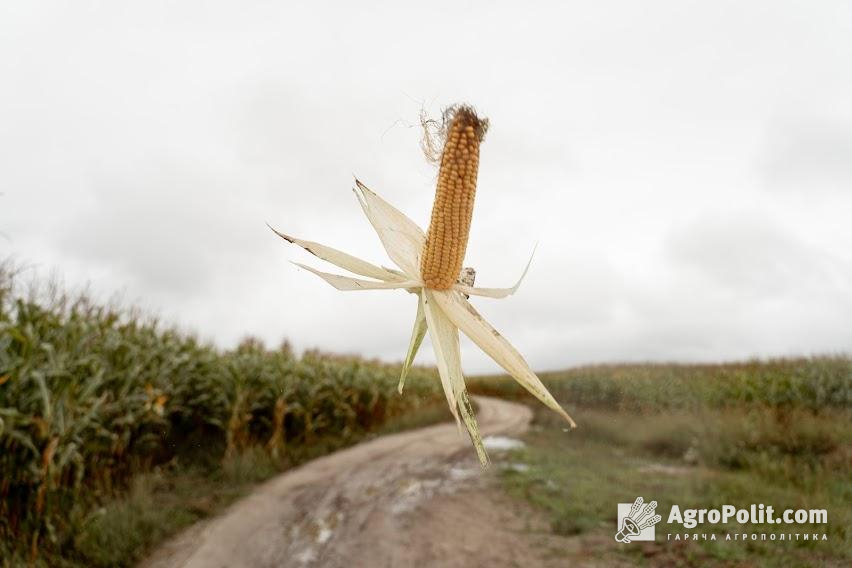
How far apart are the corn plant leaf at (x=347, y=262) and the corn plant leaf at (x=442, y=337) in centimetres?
6

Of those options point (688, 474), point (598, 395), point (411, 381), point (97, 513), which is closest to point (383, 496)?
point (97, 513)

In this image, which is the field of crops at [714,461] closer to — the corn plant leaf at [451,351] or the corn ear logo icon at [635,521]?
the corn ear logo icon at [635,521]

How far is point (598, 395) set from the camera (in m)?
24.5

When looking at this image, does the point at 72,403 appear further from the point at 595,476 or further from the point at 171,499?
the point at 595,476

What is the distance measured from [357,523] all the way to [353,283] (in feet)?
24.1

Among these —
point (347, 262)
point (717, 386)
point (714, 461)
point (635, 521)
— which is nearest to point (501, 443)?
point (714, 461)

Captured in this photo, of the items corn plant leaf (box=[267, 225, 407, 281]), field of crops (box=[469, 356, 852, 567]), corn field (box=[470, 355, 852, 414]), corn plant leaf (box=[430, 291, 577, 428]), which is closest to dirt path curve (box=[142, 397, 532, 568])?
field of crops (box=[469, 356, 852, 567])

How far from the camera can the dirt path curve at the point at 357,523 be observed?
650 cm

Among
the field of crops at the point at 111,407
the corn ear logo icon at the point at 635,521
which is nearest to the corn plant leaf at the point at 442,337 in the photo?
the field of crops at the point at 111,407

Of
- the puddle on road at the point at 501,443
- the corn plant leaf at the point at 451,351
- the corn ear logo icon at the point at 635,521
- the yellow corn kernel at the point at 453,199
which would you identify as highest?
the yellow corn kernel at the point at 453,199

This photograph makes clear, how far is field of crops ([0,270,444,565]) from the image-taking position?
5.48m

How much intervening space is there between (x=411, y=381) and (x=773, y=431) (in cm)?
1260

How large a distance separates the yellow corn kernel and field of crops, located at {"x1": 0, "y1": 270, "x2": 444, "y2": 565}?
5.02 metres

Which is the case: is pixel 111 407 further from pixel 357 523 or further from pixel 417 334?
pixel 417 334
